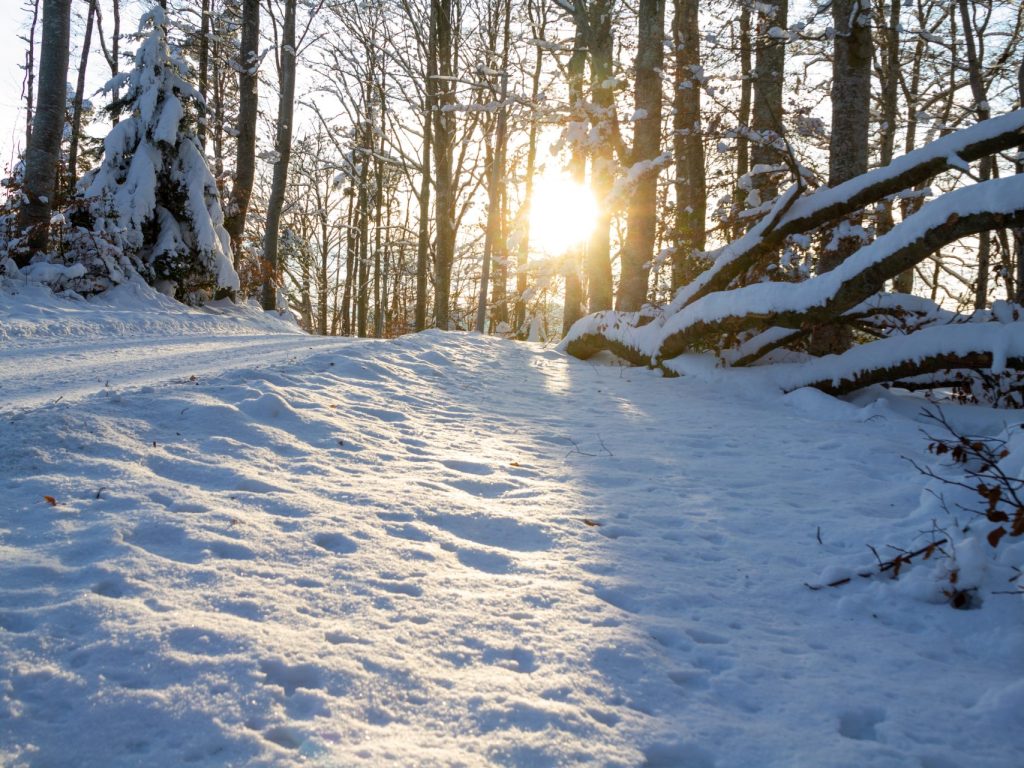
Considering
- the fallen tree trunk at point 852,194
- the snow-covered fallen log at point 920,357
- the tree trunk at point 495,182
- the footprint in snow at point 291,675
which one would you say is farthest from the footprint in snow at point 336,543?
the tree trunk at point 495,182

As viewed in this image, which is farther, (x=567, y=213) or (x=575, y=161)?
(x=567, y=213)

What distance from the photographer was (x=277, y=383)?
14.6 ft

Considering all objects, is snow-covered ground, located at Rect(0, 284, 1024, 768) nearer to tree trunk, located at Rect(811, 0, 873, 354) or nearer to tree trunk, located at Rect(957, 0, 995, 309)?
tree trunk, located at Rect(811, 0, 873, 354)

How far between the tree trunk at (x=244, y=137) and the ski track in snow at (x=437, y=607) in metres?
9.05

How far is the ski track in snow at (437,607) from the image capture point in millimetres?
1514

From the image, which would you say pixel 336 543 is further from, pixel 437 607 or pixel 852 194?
pixel 852 194

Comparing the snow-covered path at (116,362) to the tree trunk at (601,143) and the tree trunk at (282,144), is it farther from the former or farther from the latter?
the tree trunk at (282,144)

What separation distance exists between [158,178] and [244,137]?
2431 mm

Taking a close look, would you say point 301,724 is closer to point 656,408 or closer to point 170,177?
point 656,408

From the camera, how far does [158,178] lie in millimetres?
10391

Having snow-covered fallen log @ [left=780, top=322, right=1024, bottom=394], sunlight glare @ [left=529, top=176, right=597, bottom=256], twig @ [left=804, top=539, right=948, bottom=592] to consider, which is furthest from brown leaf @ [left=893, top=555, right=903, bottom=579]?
sunlight glare @ [left=529, top=176, right=597, bottom=256]

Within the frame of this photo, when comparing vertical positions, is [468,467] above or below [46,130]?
below

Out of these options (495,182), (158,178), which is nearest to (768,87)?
(495,182)

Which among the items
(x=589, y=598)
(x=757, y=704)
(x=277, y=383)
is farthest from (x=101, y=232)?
(x=757, y=704)
